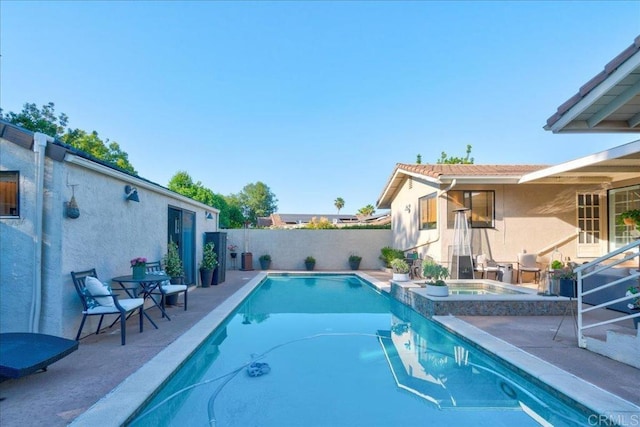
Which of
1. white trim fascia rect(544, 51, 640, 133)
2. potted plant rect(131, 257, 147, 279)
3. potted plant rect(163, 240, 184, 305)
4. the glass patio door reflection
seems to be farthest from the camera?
the glass patio door reflection

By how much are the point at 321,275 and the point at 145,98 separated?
37.2 ft

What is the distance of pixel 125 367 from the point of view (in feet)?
13.3

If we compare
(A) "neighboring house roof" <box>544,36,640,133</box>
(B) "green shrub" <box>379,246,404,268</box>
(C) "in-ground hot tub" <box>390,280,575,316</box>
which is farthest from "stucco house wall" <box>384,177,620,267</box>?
(A) "neighboring house roof" <box>544,36,640,133</box>

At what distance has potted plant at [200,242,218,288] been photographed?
11.2m

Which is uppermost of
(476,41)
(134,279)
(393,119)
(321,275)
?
(476,41)

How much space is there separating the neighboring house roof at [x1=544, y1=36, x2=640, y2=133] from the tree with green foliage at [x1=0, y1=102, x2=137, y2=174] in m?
17.9

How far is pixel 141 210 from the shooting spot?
297 inches

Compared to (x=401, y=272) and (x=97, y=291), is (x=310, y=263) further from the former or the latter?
(x=97, y=291)

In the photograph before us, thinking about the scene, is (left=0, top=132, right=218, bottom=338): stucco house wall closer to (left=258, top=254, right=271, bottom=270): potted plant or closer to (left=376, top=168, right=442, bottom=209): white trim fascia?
(left=376, top=168, right=442, bottom=209): white trim fascia

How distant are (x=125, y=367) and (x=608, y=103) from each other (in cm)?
738

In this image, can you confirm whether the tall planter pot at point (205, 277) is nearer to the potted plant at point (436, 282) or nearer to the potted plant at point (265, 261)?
the potted plant at point (265, 261)

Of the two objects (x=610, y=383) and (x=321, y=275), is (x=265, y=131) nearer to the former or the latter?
(x=321, y=275)

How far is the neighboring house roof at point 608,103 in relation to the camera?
4.11 m

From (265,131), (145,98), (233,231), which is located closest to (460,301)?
(233,231)
